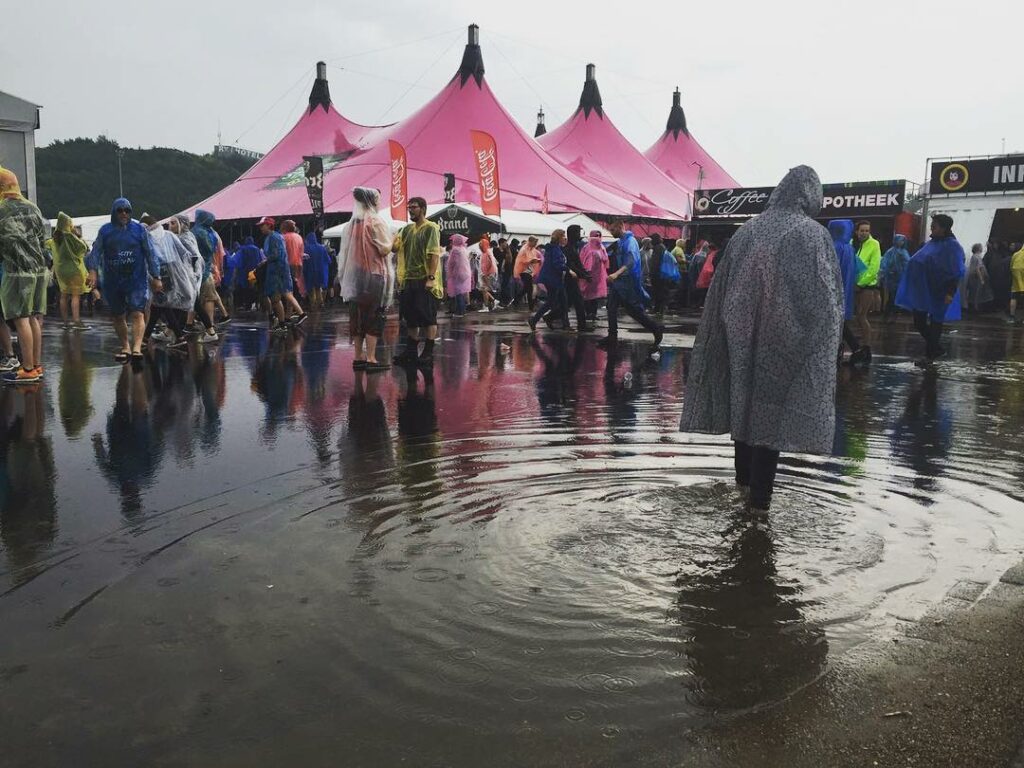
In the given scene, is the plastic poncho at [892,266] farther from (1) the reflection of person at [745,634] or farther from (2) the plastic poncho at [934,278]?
(1) the reflection of person at [745,634]

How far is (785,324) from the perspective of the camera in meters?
3.99

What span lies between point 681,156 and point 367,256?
132 ft

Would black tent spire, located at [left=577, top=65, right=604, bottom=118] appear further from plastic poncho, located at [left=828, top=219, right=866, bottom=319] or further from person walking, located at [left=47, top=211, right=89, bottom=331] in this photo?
plastic poncho, located at [left=828, top=219, right=866, bottom=319]

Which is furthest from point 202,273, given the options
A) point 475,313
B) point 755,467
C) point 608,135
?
point 608,135

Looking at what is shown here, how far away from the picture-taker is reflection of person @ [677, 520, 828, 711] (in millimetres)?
2410

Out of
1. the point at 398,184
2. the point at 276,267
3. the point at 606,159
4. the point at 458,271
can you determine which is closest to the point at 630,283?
the point at 276,267

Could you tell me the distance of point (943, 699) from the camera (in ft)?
7.55

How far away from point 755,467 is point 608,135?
3772 centimetres

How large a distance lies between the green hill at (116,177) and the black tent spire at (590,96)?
26235mm

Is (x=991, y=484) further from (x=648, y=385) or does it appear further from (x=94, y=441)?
(x=94, y=441)

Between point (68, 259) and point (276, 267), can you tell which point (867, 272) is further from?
point (68, 259)

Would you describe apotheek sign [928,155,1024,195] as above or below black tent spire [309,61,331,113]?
below

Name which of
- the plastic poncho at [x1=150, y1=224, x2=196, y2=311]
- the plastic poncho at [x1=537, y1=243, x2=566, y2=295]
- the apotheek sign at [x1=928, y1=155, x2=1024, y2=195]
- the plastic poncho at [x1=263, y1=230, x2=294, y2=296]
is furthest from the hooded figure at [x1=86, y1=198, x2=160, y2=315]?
the apotheek sign at [x1=928, y1=155, x2=1024, y2=195]

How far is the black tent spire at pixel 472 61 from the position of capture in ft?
110
